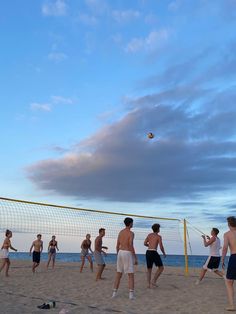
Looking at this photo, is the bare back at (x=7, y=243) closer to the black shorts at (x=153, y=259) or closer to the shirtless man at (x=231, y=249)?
the black shorts at (x=153, y=259)

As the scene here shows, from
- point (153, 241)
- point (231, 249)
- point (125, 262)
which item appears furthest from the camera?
point (153, 241)

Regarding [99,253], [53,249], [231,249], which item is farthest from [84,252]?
[231,249]

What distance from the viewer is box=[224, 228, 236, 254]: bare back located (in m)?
6.05

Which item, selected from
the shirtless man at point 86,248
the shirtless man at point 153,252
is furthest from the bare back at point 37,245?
the shirtless man at point 153,252

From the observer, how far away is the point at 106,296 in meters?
7.56

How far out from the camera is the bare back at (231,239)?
19.8 feet

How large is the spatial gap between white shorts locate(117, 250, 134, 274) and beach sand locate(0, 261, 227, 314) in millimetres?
506

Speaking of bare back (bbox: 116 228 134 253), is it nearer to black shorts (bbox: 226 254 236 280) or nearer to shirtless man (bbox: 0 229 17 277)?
black shorts (bbox: 226 254 236 280)

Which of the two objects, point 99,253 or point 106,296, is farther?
point 99,253

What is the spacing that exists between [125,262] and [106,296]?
0.87m

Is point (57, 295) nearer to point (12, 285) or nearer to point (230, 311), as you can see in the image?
point (12, 285)

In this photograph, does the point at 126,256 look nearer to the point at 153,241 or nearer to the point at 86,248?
the point at 153,241

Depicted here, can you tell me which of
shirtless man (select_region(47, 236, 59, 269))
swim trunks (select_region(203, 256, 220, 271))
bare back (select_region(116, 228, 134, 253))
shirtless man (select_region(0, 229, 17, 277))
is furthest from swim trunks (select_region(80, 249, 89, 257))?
bare back (select_region(116, 228, 134, 253))

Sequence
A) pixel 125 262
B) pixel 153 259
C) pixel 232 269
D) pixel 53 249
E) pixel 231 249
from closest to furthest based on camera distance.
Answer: pixel 232 269 → pixel 231 249 → pixel 125 262 → pixel 153 259 → pixel 53 249
